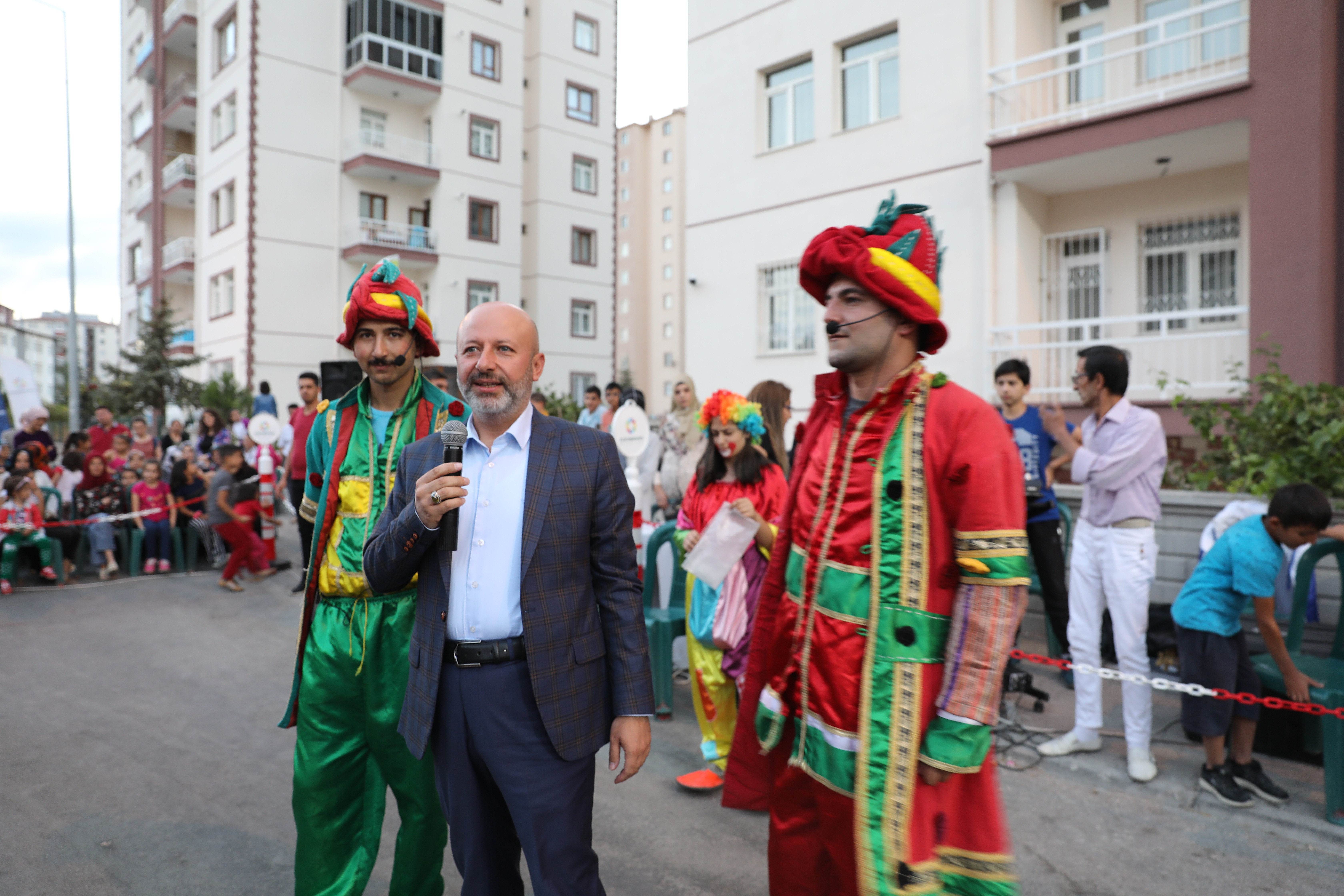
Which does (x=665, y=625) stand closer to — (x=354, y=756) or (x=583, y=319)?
(x=354, y=756)

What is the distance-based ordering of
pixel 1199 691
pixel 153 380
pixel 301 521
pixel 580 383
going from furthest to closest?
pixel 580 383 → pixel 153 380 → pixel 301 521 → pixel 1199 691

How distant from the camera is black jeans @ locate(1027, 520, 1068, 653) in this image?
6215 millimetres

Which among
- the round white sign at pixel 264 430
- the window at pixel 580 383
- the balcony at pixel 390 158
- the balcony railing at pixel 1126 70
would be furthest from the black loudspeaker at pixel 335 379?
the window at pixel 580 383

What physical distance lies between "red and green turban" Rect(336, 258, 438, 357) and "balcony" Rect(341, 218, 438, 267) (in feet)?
72.9

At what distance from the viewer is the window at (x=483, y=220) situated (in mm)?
27078

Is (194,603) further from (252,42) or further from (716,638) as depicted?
(252,42)

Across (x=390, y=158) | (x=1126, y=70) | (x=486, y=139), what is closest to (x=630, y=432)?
(x=1126, y=70)

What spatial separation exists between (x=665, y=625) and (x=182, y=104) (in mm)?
29703

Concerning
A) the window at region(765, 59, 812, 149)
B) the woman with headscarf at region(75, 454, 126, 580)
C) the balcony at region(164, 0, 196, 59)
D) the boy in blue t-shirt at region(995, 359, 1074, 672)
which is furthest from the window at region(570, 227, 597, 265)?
the boy in blue t-shirt at region(995, 359, 1074, 672)

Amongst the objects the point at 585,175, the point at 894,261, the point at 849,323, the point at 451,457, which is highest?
the point at 585,175

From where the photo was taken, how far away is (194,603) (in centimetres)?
884

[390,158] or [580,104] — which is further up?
[580,104]

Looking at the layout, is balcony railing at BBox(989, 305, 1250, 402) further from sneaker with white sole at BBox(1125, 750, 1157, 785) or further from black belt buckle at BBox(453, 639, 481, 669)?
black belt buckle at BBox(453, 639, 481, 669)

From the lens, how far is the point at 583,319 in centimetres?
3125
